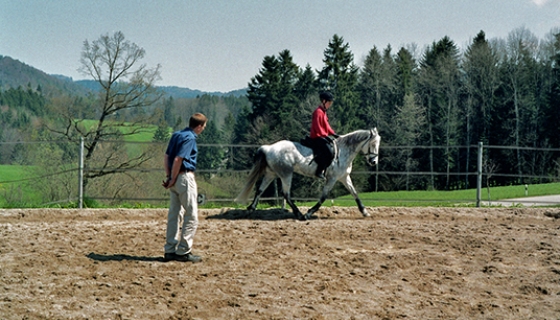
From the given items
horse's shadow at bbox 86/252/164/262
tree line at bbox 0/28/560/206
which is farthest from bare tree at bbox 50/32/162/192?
horse's shadow at bbox 86/252/164/262

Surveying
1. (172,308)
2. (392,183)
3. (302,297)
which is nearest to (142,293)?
(172,308)

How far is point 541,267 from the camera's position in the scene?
7016mm

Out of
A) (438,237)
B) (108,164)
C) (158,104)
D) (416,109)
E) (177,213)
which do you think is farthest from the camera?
(416,109)

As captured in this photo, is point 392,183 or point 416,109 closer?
point 392,183

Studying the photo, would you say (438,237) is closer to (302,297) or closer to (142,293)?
(302,297)

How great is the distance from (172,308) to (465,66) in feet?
175

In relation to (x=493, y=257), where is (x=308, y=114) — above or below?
above

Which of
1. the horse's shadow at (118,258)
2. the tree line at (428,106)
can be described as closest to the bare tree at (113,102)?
the tree line at (428,106)

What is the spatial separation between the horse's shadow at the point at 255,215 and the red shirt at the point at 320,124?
1.67 meters

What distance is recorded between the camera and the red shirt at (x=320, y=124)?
405 inches

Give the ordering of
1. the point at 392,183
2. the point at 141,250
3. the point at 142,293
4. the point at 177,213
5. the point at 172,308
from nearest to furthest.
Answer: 1. the point at 172,308
2. the point at 142,293
3. the point at 177,213
4. the point at 141,250
5. the point at 392,183

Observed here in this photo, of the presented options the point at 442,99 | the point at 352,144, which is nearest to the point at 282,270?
the point at 352,144

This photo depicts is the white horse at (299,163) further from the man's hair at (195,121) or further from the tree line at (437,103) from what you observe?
the tree line at (437,103)

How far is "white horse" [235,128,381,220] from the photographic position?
1057 cm
